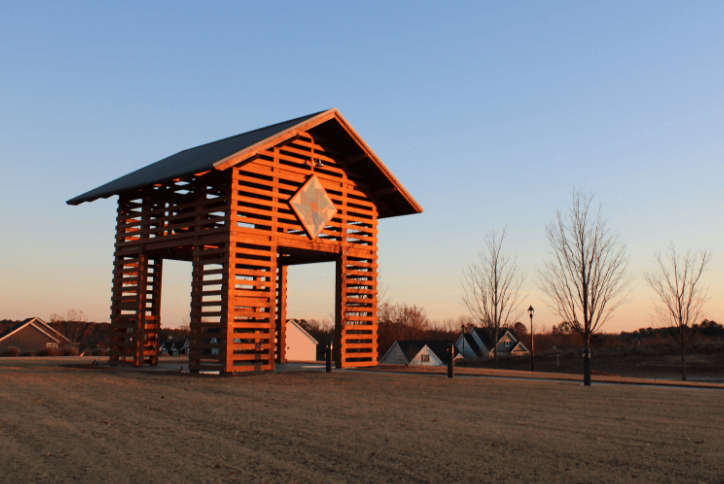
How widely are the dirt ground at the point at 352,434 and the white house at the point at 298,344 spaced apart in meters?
54.9

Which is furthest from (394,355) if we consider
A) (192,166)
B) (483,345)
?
(192,166)

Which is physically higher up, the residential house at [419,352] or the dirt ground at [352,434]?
the dirt ground at [352,434]

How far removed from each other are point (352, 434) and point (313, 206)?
1164 centimetres

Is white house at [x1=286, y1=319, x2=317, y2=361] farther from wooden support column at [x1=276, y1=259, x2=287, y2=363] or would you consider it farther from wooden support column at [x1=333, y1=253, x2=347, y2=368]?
wooden support column at [x1=333, y1=253, x2=347, y2=368]

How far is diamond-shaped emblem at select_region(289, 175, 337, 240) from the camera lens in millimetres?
17719

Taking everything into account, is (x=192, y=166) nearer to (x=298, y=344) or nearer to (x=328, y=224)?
(x=328, y=224)

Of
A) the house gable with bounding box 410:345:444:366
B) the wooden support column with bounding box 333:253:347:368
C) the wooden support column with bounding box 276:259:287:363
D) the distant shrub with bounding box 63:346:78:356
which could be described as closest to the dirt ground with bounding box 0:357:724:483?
Result: the wooden support column with bounding box 333:253:347:368

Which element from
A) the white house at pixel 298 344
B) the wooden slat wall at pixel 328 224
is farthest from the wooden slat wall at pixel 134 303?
the white house at pixel 298 344

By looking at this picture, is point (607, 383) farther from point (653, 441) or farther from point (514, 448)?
point (514, 448)

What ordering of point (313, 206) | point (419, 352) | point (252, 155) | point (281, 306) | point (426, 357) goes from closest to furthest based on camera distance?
point (252, 155), point (313, 206), point (281, 306), point (419, 352), point (426, 357)

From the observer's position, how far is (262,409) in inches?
369

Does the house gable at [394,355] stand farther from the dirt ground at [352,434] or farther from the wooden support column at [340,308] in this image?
the dirt ground at [352,434]

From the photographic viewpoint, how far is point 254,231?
54.3 ft

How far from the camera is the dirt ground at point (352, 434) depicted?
539cm
